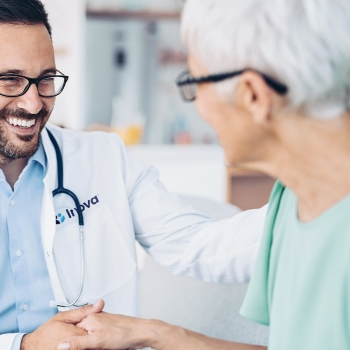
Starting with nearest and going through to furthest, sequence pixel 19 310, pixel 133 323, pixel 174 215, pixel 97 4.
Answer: pixel 133 323
pixel 19 310
pixel 174 215
pixel 97 4

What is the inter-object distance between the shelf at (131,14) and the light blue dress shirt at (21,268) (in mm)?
2980

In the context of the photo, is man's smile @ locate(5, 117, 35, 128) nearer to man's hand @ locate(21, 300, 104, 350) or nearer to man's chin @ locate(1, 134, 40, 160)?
man's chin @ locate(1, 134, 40, 160)

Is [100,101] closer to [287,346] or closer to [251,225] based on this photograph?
[251,225]

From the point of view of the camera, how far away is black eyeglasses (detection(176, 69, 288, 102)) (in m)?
0.85

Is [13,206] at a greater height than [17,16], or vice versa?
[17,16]

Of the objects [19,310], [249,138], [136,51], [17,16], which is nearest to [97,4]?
[136,51]

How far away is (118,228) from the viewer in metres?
1.59

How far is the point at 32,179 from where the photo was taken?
156 centimetres

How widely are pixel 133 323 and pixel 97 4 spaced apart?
3426 millimetres

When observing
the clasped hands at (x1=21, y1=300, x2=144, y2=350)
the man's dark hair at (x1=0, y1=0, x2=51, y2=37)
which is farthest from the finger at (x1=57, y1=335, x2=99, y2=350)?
the man's dark hair at (x1=0, y1=0, x2=51, y2=37)

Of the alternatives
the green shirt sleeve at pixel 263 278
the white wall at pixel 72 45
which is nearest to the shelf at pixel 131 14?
the white wall at pixel 72 45

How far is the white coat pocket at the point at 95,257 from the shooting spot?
1.49m

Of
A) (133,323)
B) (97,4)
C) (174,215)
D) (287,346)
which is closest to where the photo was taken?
(287,346)

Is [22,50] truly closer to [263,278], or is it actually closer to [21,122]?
[21,122]
